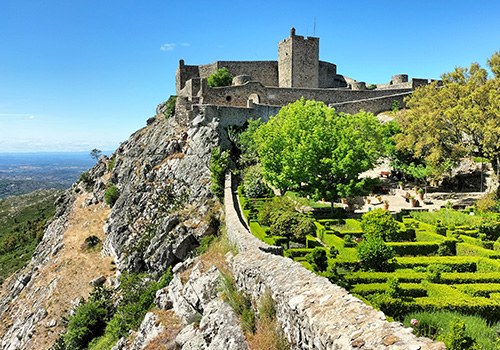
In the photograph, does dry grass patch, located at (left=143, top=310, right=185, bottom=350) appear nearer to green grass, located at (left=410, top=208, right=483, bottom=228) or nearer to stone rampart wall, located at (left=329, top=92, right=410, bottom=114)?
green grass, located at (left=410, top=208, right=483, bottom=228)

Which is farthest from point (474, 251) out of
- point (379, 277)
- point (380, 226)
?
point (379, 277)

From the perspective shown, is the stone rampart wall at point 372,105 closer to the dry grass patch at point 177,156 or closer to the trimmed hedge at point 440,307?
the dry grass patch at point 177,156

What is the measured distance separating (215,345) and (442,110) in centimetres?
2426

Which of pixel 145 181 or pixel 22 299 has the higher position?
pixel 145 181

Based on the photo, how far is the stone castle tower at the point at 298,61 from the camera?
41.4m

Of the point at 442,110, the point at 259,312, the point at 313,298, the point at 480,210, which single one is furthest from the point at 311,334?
the point at 442,110

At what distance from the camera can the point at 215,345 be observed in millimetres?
8133

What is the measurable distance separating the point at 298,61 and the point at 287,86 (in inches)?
134

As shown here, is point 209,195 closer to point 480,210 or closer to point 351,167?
point 351,167

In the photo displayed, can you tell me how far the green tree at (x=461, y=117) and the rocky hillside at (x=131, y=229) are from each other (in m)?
18.1

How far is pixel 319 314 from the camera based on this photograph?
5.18 m

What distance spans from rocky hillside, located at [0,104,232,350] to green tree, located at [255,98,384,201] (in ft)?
24.8

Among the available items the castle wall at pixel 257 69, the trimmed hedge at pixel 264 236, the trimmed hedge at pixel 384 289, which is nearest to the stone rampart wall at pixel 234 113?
the castle wall at pixel 257 69

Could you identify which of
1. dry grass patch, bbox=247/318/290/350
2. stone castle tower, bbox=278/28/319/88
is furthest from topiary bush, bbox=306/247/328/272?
stone castle tower, bbox=278/28/319/88
